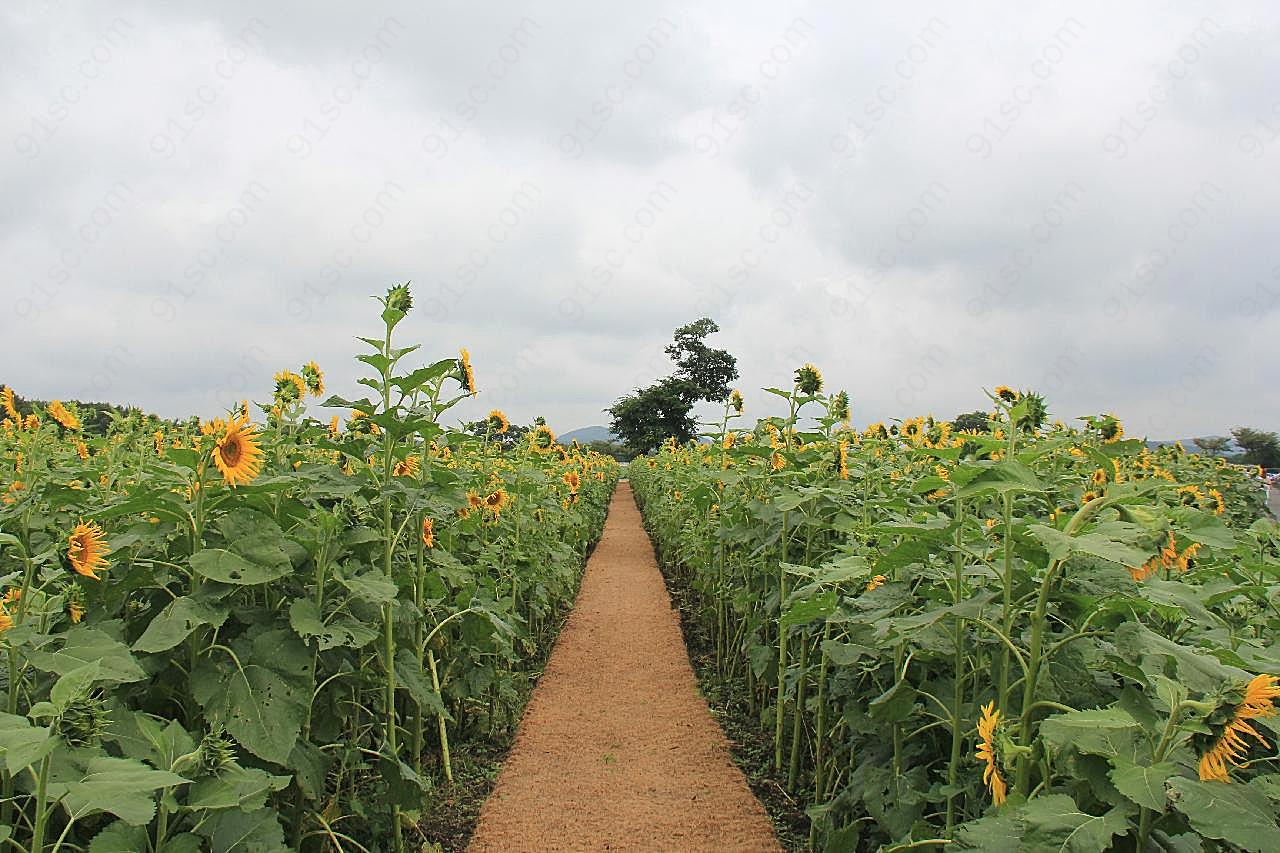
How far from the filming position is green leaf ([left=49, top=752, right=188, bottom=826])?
1.41 metres

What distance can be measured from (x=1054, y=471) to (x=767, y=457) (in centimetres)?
192

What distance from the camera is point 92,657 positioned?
5.99 feet

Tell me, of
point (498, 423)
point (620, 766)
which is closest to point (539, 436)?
point (498, 423)

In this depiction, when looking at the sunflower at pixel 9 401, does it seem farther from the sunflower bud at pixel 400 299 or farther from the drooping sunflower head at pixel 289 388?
the sunflower bud at pixel 400 299

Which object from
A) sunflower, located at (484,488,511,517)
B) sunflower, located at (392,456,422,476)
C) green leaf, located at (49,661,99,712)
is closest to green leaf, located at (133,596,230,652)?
green leaf, located at (49,661,99,712)

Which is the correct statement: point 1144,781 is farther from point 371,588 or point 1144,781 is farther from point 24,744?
point 371,588

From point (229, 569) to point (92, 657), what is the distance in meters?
0.43

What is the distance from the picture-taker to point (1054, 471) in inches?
117

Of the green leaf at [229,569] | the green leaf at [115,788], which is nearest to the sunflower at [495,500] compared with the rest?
the green leaf at [229,569]

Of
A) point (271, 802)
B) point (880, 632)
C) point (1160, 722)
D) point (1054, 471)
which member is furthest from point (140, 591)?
point (1054, 471)

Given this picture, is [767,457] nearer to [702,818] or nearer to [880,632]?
[702,818]

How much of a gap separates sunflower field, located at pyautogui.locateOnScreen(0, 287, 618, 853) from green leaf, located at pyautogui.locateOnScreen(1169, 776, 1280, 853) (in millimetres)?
1741

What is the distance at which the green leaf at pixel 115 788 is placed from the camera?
55.4 inches

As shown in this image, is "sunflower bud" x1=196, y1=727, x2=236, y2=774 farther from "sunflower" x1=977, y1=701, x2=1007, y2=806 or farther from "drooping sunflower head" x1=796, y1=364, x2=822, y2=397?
"drooping sunflower head" x1=796, y1=364, x2=822, y2=397
